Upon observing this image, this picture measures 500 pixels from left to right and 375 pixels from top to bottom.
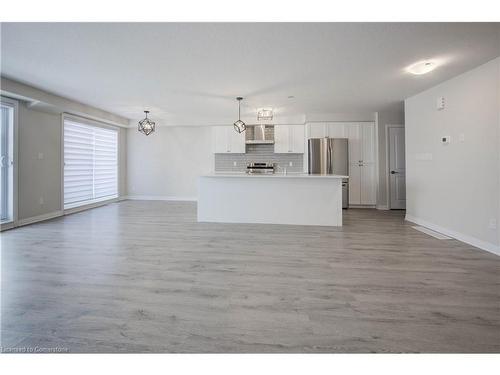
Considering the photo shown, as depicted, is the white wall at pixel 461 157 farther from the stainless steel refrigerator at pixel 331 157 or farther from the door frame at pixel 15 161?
the door frame at pixel 15 161

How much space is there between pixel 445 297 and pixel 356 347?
111 centimetres

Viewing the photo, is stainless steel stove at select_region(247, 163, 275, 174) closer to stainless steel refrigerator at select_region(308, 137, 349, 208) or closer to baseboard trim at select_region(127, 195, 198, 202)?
stainless steel refrigerator at select_region(308, 137, 349, 208)

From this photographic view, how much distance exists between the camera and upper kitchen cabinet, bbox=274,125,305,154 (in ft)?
23.7

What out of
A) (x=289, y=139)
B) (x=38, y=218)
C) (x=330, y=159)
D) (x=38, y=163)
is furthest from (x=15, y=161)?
(x=330, y=159)

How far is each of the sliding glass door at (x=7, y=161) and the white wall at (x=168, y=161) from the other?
149 inches

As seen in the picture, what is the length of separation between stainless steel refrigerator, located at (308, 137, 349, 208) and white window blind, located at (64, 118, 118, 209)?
18.9 ft

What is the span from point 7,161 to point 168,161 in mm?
4068

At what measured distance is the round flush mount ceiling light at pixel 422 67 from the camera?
3.21 m

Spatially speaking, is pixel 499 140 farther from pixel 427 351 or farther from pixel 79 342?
pixel 79 342

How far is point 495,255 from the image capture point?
3.05 meters

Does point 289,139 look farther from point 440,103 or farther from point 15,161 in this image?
point 15,161

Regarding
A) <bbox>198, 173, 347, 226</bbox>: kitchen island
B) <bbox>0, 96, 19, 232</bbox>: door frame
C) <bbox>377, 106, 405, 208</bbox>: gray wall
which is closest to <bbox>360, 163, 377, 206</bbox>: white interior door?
<bbox>377, 106, 405, 208</bbox>: gray wall

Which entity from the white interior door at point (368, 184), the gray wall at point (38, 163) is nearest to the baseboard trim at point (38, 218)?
the gray wall at point (38, 163)

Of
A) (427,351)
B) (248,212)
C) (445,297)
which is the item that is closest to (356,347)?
(427,351)
